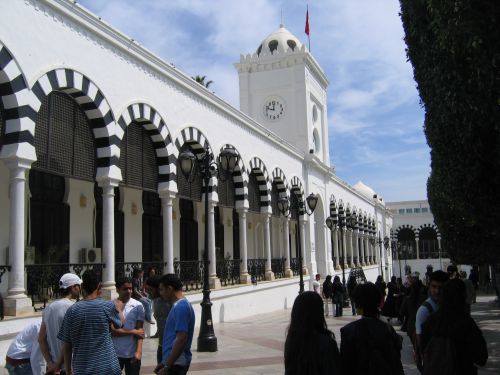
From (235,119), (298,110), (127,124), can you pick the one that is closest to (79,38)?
(127,124)

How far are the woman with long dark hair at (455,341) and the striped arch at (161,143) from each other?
32.5ft

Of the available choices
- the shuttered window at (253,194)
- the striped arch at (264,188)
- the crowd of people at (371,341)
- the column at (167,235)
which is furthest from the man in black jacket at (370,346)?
the striped arch at (264,188)

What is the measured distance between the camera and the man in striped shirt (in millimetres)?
4199

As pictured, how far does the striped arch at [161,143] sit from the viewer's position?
13219mm

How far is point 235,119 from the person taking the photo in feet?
60.4

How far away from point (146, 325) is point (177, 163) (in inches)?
173

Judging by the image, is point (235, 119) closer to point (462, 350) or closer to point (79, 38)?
point (79, 38)

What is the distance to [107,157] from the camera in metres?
11.5

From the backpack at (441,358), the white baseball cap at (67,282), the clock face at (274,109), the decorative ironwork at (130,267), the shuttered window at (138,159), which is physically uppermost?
the clock face at (274,109)

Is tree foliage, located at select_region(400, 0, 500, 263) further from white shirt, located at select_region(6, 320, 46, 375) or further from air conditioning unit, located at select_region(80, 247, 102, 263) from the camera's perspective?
air conditioning unit, located at select_region(80, 247, 102, 263)

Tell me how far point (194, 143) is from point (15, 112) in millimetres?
6809

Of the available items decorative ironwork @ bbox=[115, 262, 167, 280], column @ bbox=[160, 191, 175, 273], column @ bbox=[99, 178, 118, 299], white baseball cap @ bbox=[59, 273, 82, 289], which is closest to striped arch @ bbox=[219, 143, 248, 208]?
column @ bbox=[160, 191, 175, 273]

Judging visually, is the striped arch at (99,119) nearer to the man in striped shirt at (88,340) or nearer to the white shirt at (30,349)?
the white shirt at (30,349)

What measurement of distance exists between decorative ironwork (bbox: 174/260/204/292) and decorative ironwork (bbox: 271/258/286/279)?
23.8ft
